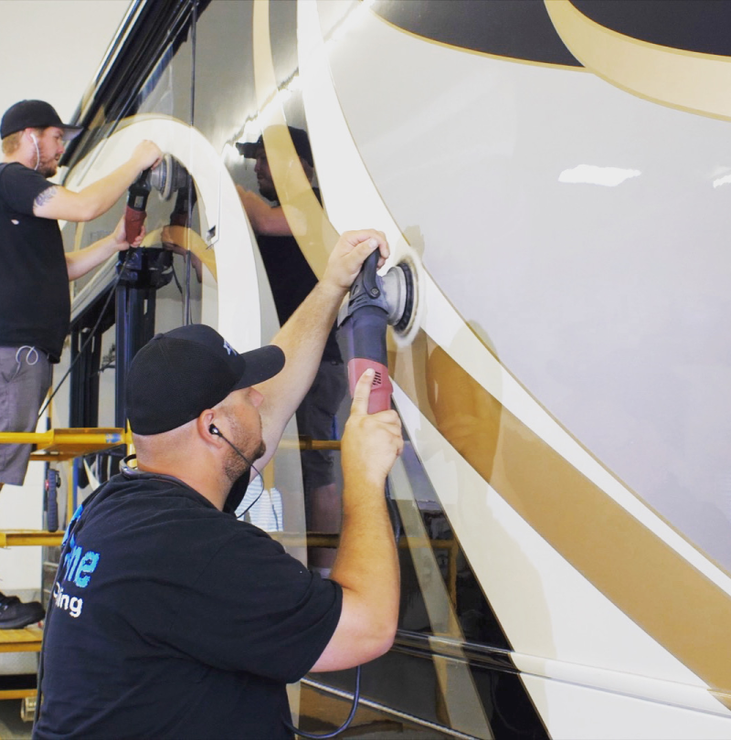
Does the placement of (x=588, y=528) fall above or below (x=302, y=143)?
below

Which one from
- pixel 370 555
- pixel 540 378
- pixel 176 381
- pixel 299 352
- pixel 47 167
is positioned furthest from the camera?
pixel 47 167

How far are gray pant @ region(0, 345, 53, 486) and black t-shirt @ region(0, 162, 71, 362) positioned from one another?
4 cm

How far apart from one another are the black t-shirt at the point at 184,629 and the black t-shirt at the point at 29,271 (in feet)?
5.27

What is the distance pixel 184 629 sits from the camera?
114 centimetres

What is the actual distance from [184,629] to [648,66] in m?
0.95

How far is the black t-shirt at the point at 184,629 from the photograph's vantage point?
1.14 m

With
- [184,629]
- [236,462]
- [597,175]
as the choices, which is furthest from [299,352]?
[597,175]

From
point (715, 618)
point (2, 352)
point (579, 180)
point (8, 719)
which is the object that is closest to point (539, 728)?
point (715, 618)

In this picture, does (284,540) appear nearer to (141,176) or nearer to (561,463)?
(561,463)

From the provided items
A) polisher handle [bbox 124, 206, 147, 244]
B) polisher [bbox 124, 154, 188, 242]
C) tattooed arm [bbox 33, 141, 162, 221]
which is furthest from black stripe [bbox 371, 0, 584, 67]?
polisher handle [bbox 124, 206, 147, 244]

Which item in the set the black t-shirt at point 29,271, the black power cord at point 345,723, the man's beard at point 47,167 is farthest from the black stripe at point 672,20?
the man's beard at point 47,167

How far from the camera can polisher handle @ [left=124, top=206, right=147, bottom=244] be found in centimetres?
272

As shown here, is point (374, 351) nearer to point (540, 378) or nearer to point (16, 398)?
point (540, 378)

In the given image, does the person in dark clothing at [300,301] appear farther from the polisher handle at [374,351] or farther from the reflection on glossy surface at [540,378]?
the polisher handle at [374,351]
